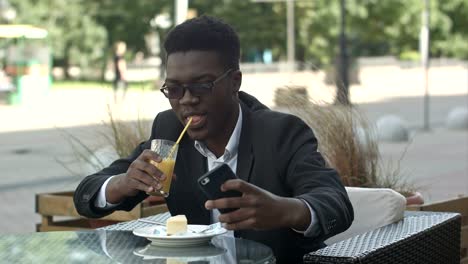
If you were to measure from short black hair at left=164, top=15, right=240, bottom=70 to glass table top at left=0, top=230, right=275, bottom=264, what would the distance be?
2.09ft

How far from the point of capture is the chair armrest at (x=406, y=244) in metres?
3.56

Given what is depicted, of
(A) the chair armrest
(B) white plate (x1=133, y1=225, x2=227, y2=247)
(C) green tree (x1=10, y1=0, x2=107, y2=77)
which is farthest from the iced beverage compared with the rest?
(C) green tree (x1=10, y1=0, x2=107, y2=77)

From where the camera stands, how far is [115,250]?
11.2 ft

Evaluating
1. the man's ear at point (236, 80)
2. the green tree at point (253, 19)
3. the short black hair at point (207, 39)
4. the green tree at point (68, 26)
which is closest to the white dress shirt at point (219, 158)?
the man's ear at point (236, 80)

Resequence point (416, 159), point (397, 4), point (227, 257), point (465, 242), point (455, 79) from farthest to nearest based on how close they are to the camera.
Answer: point (397, 4), point (455, 79), point (416, 159), point (465, 242), point (227, 257)

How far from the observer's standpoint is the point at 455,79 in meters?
51.2

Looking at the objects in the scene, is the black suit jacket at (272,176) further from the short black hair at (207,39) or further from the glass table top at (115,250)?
the short black hair at (207,39)

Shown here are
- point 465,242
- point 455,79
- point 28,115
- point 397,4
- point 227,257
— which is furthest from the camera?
point 397,4

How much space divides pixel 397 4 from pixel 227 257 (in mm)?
56473

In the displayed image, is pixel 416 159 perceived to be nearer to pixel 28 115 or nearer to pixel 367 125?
pixel 367 125

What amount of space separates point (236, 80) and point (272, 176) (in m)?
0.36

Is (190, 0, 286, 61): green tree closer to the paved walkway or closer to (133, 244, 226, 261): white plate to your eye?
the paved walkway

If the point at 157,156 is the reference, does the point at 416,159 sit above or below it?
below

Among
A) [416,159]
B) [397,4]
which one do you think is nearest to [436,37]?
[397,4]
